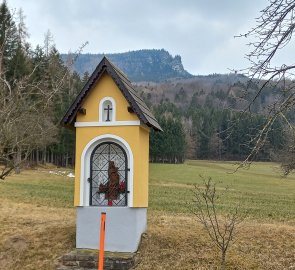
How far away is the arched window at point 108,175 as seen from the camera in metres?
11.9

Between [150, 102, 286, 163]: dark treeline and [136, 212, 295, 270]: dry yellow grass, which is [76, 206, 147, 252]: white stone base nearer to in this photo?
[136, 212, 295, 270]: dry yellow grass

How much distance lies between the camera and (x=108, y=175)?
39.7 ft

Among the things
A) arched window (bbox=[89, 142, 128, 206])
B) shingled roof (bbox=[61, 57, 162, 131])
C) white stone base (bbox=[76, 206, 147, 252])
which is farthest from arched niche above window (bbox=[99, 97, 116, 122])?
white stone base (bbox=[76, 206, 147, 252])

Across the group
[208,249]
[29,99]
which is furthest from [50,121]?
[208,249]

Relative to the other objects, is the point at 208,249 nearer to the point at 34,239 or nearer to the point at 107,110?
the point at 107,110

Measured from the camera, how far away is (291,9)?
19.5 ft

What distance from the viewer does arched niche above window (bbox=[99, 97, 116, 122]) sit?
1189cm

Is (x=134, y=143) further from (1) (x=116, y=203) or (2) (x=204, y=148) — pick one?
(2) (x=204, y=148)

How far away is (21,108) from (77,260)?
451 cm

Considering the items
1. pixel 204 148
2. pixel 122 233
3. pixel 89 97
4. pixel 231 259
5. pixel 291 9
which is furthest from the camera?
pixel 204 148

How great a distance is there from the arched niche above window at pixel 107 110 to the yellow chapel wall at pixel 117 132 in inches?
3.6

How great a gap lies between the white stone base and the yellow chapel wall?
1.19ft

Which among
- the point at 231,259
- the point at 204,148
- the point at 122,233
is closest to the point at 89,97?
the point at 122,233

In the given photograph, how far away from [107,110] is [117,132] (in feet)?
2.28
